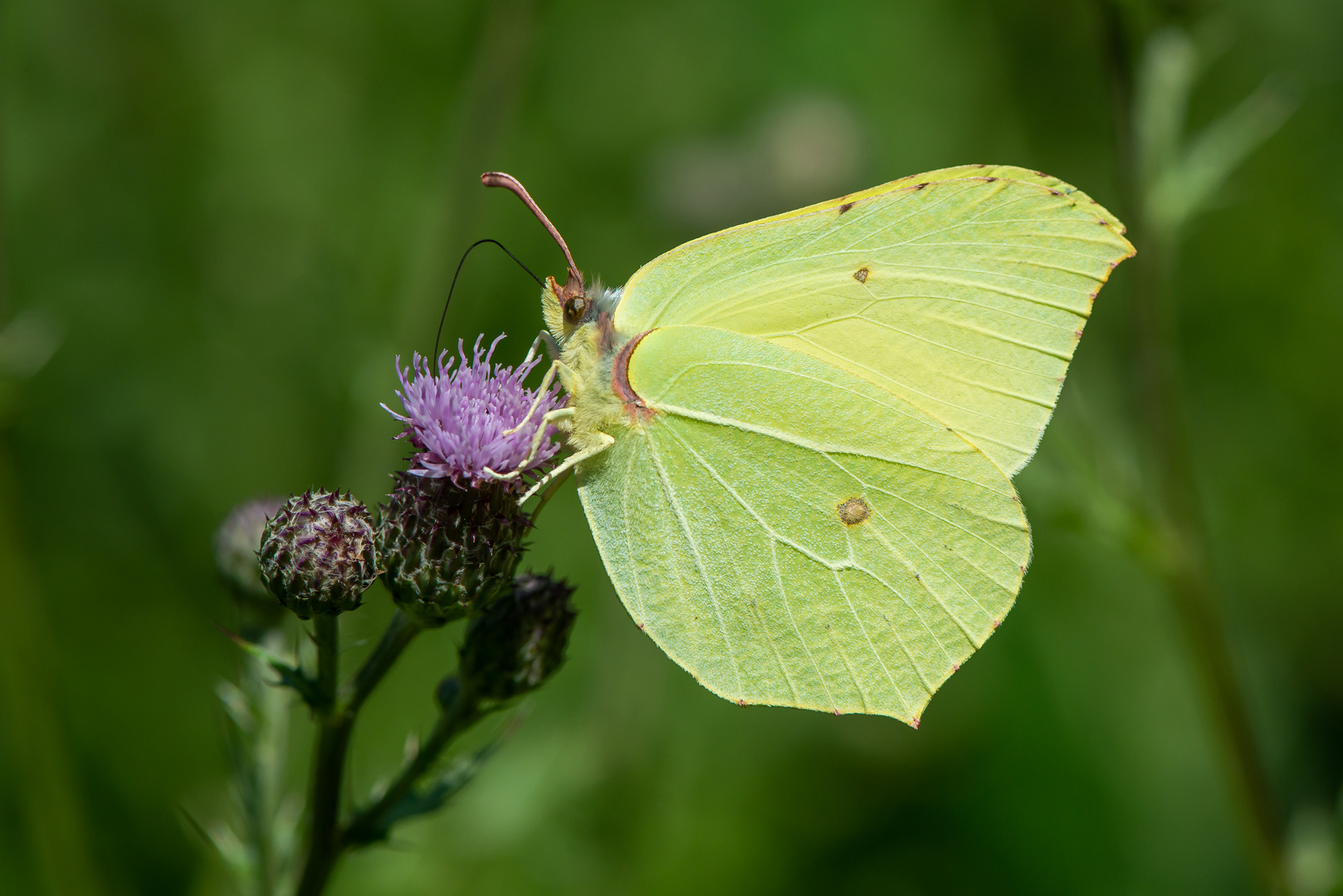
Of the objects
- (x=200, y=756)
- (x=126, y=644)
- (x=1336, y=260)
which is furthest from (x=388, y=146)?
(x=1336, y=260)

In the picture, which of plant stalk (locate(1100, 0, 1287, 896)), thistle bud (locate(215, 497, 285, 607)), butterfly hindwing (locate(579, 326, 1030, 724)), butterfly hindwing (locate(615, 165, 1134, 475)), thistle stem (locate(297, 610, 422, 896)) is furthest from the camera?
plant stalk (locate(1100, 0, 1287, 896))

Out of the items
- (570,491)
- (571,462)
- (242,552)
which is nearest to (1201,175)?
(571,462)

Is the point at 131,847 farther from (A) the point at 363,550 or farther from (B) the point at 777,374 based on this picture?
(B) the point at 777,374

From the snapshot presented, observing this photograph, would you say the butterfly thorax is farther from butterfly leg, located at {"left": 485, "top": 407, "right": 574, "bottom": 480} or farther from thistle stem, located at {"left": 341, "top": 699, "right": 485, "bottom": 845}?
thistle stem, located at {"left": 341, "top": 699, "right": 485, "bottom": 845}

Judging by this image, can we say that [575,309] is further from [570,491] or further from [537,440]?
[570,491]

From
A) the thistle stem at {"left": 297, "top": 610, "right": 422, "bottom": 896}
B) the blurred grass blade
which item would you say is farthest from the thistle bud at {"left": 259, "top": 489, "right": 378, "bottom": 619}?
the blurred grass blade

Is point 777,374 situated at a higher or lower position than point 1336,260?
higher

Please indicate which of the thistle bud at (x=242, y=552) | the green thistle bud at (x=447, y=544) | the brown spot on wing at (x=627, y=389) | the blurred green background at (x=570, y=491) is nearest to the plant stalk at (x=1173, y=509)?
the blurred green background at (x=570, y=491)
